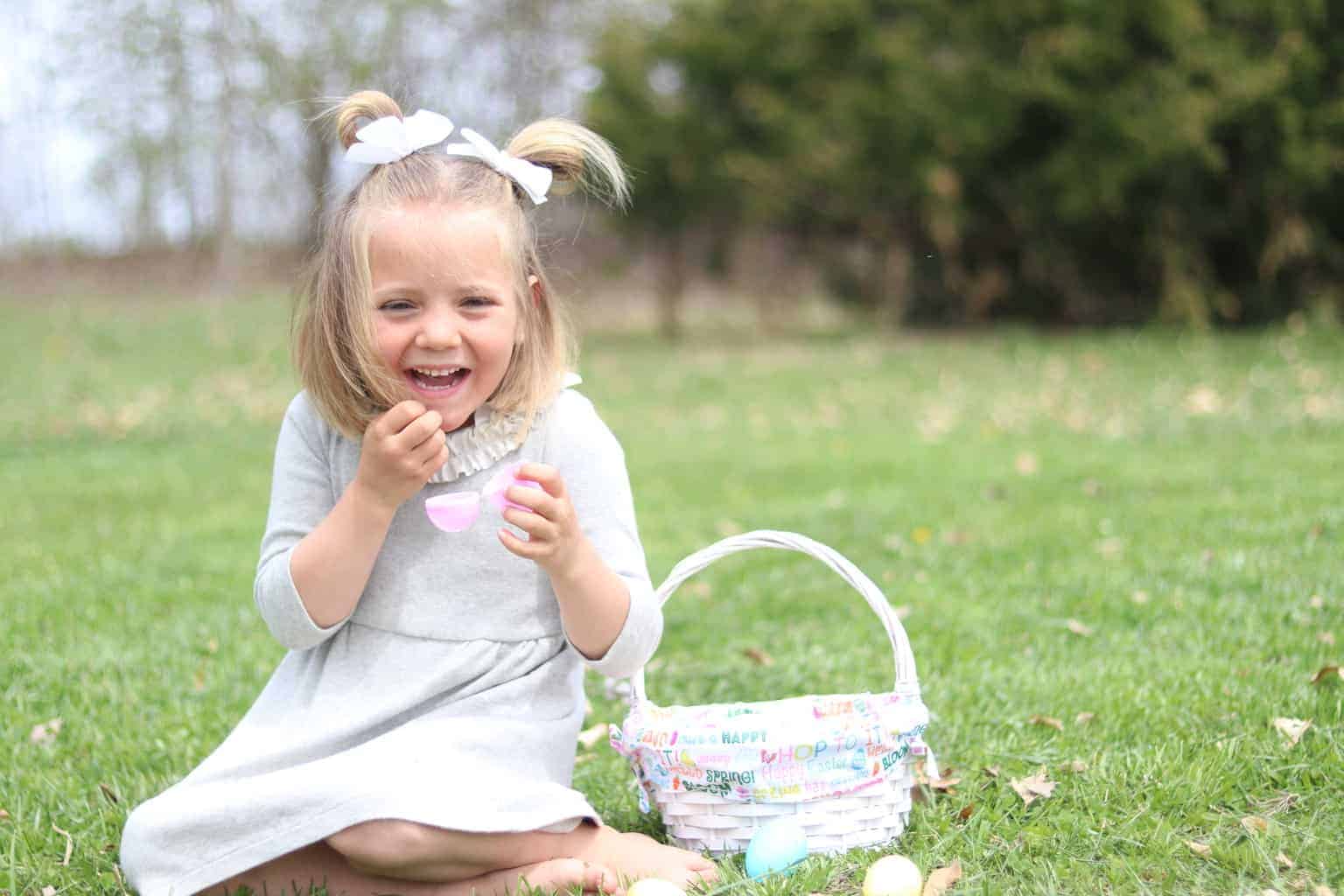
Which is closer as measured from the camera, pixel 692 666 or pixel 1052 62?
pixel 692 666

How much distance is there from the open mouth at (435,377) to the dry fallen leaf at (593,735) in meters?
1.03

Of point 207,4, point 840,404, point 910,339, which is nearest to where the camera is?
point 840,404

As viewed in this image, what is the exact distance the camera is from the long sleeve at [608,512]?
214cm

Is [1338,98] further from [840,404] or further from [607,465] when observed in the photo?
[607,465]

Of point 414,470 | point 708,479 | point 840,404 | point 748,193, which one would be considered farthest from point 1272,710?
point 748,193

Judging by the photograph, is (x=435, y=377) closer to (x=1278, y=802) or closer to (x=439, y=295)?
(x=439, y=295)

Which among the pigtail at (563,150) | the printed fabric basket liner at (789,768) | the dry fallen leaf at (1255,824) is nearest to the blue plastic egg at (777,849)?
the printed fabric basket liner at (789,768)

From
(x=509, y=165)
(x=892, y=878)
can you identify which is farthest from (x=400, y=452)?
(x=892, y=878)

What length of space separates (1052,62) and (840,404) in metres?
4.98

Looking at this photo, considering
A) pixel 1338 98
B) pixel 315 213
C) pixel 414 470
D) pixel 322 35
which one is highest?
pixel 322 35

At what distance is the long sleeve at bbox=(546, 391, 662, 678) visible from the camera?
7.02ft

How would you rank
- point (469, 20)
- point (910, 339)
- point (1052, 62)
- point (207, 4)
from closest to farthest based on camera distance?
A: point (1052, 62)
point (910, 339)
point (207, 4)
point (469, 20)

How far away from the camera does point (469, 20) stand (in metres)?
17.6

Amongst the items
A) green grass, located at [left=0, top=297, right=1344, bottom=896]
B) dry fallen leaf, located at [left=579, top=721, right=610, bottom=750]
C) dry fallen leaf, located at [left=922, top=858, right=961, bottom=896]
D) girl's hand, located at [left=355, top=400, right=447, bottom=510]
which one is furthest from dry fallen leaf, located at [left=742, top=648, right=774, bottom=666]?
girl's hand, located at [left=355, top=400, right=447, bottom=510]
